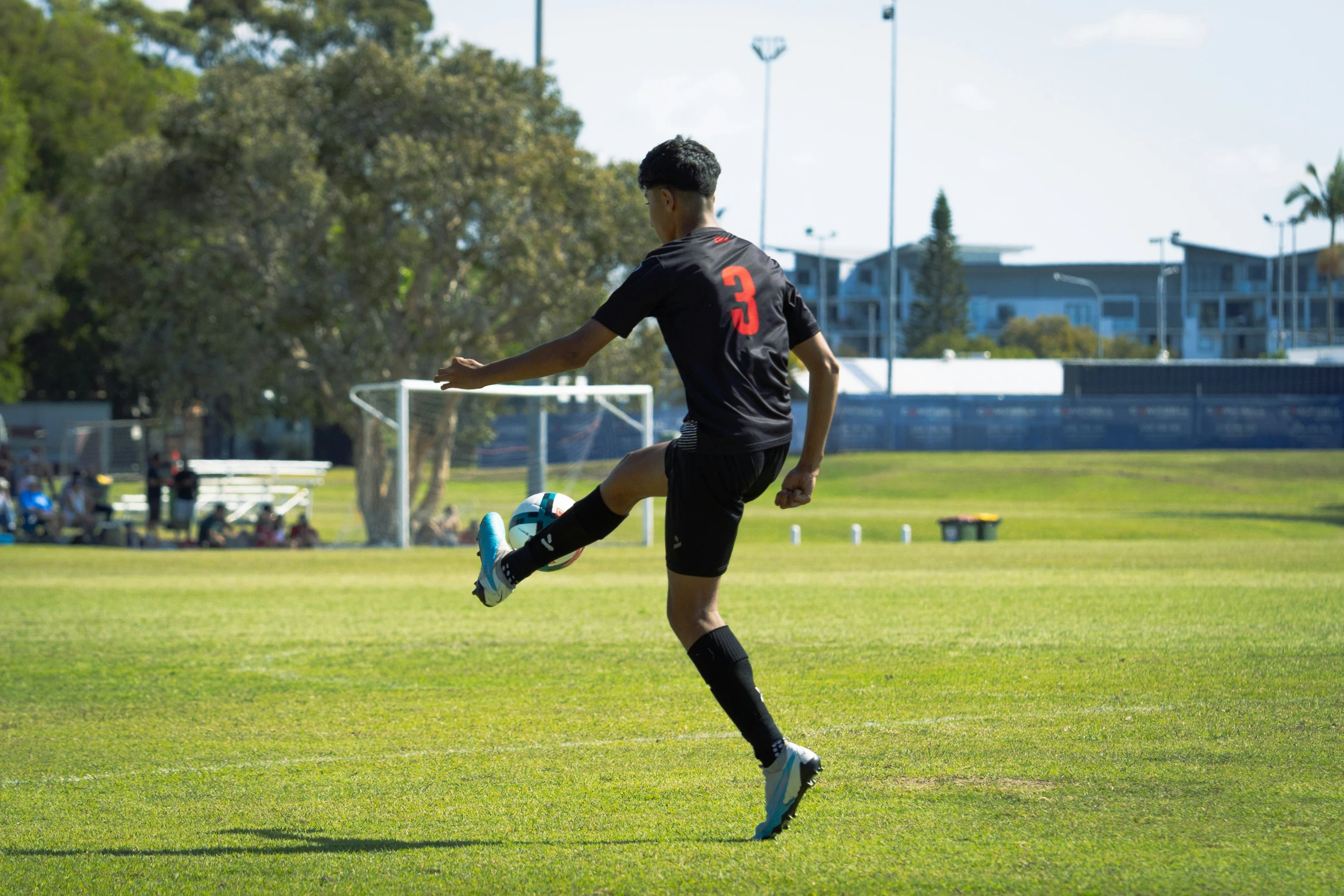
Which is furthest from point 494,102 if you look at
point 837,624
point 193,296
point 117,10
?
point 117,10

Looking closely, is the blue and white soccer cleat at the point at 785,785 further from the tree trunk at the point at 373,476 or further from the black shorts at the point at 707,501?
the tree trunk at the point at 373,476

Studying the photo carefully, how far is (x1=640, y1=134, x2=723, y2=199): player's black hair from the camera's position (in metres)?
4.78

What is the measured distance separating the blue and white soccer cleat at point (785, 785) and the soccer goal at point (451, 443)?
20.1 m

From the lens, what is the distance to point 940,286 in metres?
105

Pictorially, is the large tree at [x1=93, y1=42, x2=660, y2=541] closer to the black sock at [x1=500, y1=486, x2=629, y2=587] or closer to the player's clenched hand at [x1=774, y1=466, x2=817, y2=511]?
the black sock at [x1=500, y1=486, x2=629, y2=587]

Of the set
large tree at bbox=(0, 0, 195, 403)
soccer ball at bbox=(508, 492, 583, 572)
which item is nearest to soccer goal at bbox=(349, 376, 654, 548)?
soccer ball at bbox=(508, 492, 583, 572)

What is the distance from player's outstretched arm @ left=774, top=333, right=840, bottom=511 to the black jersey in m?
0.27

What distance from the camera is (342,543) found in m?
27.4

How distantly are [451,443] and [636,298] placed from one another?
88.6ft

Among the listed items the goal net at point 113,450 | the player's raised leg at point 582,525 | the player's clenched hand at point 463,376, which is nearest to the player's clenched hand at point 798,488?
the player's raised leg at point 582,525

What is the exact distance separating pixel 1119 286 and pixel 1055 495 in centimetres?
7849

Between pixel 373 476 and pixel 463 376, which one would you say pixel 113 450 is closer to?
pixel 373 476

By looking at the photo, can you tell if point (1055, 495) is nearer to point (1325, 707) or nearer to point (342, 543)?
point (342, 543)

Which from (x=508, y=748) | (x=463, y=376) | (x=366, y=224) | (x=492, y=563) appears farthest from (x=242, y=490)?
(x=463, y=376)
